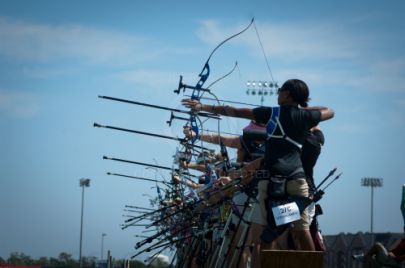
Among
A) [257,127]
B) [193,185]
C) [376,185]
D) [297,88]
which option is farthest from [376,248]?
[376,185]

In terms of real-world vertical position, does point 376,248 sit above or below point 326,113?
below

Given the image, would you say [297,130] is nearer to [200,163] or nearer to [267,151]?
[267,151]

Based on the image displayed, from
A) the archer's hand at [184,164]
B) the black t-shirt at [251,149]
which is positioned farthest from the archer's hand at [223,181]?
the archer's hand at [184,164]

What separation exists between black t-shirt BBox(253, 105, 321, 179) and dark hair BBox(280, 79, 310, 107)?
0.11 m

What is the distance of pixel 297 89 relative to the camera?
8.24 metres

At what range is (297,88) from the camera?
8.25 m

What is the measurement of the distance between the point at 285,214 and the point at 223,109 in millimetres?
1291

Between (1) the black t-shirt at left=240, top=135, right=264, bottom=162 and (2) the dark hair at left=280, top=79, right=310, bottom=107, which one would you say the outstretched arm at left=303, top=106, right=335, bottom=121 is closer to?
(2) the dark hair at left=280, top=79, right=310, bottom=107

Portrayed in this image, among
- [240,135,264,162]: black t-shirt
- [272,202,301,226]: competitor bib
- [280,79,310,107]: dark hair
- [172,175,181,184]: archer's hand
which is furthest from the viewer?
A: [172,175,181,184]: archer's hand

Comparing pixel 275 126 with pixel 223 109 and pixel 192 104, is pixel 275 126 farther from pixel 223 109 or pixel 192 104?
pixel 192 104

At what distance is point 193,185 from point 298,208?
7.37 m

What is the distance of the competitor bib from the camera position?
25.8 feet

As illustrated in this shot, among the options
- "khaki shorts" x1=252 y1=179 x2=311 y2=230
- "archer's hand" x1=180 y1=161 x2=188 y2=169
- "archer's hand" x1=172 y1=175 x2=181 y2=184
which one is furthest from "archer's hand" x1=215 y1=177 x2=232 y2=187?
"archer's hand" x1=172 y1=175 x2=181 y2=184

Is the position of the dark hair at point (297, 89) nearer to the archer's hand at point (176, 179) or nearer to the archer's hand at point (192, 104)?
the archer's hand at point (192, 104)
